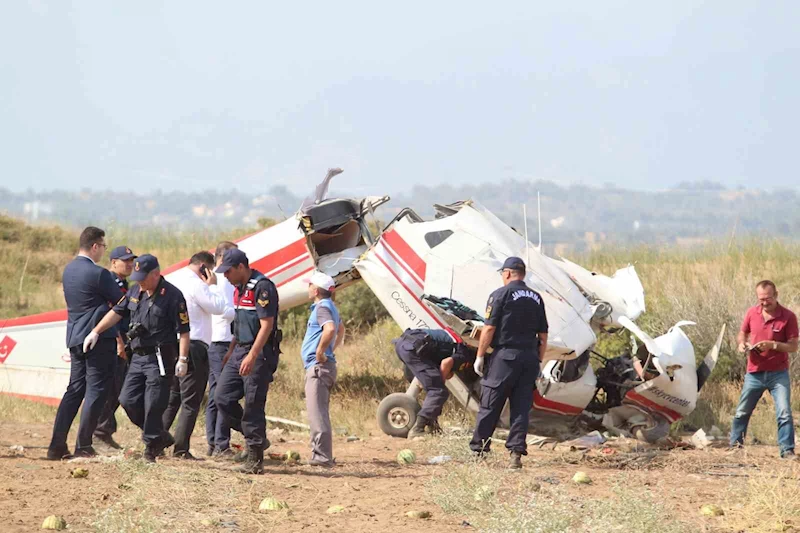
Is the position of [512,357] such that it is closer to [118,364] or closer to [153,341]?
[153,341]

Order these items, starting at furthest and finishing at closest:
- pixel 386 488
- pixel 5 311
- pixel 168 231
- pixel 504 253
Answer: pixel 168 231
pixel 5 311
pixel 504 253
pixel 386 488

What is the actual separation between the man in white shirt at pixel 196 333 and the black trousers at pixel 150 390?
70cm

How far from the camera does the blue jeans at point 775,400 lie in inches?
420

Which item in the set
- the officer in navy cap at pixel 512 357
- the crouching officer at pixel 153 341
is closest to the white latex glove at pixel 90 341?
the crouching officer at pixel 153 341

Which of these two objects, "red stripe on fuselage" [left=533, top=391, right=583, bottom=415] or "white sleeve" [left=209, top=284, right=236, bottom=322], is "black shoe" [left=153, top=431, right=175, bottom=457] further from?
"red stripe on fuselage" [left=533, top=391, right=583, bottom=415]

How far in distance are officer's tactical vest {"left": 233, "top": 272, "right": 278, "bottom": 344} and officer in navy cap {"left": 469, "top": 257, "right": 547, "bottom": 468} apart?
2.07 meters

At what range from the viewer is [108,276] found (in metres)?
9.51

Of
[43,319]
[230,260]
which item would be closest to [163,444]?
[230,260]

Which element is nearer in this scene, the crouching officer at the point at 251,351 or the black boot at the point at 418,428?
the crouching officer at the point at 251,351

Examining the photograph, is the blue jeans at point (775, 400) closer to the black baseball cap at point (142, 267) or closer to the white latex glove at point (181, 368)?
the white latex glove at point (181, 368)

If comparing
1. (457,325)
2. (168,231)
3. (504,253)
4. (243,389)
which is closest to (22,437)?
(243,389)

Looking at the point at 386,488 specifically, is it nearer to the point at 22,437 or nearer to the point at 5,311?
the point at 22,437

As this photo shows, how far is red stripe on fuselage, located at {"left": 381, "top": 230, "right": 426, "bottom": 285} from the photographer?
12531 millimetres

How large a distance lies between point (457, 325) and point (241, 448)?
9.23 ft
